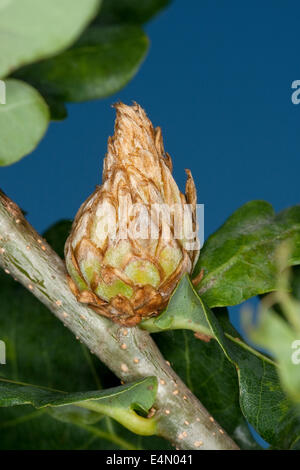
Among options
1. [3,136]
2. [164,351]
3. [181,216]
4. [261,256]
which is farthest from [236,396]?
[3,136]

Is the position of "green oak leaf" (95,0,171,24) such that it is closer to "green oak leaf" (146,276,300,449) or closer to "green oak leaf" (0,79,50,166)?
"green oak leaf" (0,79,50,166)

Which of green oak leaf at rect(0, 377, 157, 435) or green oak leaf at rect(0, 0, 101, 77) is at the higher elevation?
green oak leaf at rect(0, 0, 101, 77)

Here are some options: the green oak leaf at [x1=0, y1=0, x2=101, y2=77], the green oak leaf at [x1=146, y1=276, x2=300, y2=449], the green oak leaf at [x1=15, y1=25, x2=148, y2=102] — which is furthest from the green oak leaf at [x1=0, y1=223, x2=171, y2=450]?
the green oak leaf at [x1=0, y1=0, x2=101, y2=77]

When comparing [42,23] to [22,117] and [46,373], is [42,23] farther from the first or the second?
[46,373]

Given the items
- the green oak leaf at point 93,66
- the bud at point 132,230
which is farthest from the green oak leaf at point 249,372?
the green oak leaf at point 93,66

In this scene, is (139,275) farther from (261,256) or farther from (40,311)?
(40,311)

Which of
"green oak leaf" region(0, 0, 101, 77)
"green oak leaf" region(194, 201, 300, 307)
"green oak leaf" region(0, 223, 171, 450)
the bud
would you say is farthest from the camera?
"green oak leaf" region(0, 223, 171, 450)
